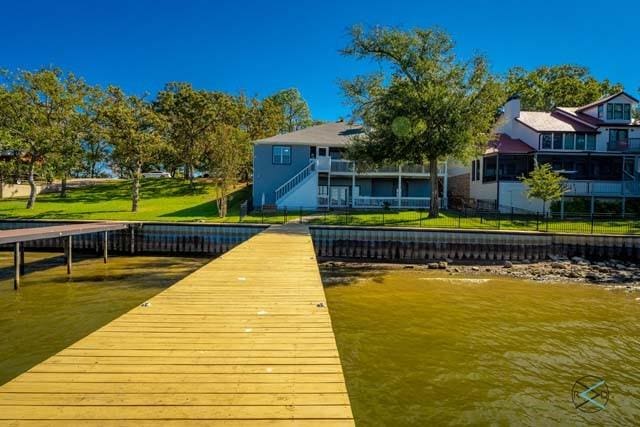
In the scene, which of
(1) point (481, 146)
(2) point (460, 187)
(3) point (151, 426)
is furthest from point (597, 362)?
(2) point (460, 187)

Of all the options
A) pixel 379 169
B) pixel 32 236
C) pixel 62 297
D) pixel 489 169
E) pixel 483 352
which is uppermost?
pixel 489 169

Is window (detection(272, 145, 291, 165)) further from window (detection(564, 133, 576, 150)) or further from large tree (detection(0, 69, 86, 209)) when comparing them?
window (detection(564, 133, 576, 150))

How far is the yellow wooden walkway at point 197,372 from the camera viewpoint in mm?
3395

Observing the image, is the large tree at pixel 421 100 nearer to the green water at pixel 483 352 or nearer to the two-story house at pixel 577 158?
the two-story house at pixel 577 158

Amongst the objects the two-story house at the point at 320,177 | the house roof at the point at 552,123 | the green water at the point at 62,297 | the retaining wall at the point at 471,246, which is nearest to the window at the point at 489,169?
the two-story house at the point at 320,177

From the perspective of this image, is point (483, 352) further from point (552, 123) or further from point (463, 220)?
point (552, 123)

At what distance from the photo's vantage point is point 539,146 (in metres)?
34.8

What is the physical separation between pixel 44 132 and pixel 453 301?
1321 inches

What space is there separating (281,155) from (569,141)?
24.2m

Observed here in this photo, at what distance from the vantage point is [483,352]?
374 inches

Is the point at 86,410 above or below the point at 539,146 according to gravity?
below

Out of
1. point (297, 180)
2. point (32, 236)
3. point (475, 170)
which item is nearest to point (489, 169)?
point (475, 170)

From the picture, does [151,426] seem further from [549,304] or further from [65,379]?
[549,304]

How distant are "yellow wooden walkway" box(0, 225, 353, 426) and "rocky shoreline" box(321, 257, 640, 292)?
1426 centimetres
